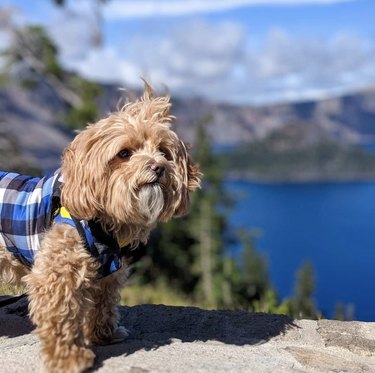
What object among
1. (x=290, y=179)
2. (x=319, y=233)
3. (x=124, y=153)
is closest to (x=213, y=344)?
(x=124, y=153)

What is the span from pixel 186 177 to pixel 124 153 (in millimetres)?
486

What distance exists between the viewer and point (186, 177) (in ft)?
14.5

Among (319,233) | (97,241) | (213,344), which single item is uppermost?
(319,233)

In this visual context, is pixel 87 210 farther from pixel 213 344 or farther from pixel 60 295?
pixel 213 344

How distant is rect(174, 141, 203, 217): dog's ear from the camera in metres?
4.40

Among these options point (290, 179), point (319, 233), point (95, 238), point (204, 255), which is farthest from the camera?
point (290, 179)

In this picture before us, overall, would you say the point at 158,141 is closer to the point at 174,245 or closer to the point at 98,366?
the point at 98,366

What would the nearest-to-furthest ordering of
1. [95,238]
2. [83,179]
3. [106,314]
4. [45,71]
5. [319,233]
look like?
[83,179]
[95,238]
[106,314]
[45,71]
[319,233]

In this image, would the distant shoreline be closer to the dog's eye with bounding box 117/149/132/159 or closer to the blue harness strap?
the blue harness strap

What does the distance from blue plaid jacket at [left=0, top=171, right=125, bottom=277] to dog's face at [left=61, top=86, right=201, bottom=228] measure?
5.7 inches

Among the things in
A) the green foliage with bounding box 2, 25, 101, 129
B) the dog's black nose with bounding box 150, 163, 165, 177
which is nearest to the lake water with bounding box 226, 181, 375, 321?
the green foliage with bounding box 2, 25, 101, 129

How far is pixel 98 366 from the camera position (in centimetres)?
425

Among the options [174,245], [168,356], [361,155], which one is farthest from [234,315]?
[361,155]

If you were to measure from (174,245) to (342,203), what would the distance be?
48.7 m
